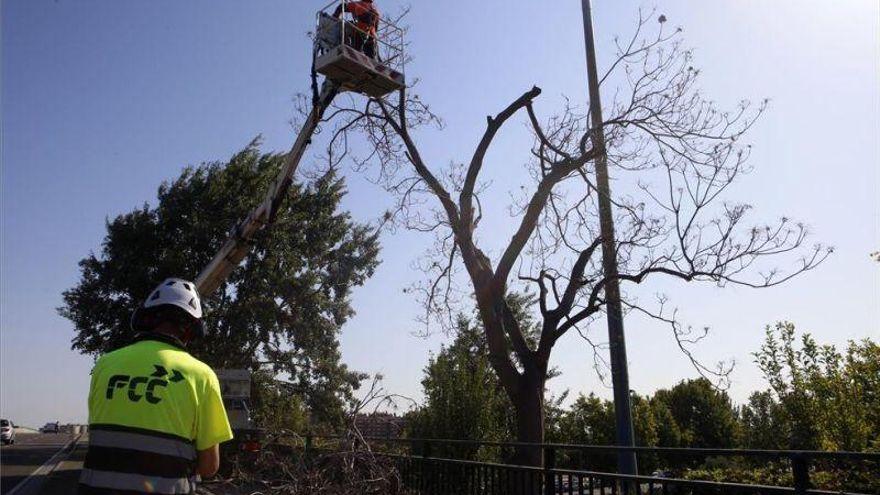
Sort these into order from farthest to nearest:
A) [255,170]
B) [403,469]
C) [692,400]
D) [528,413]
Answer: [692,400], [255,170], [528,413], [403,469]

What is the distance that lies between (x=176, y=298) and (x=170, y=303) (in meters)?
0.05

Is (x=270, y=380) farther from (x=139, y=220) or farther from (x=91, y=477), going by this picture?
(x=91, y=477)

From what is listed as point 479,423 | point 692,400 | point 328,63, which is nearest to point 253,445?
point 479,423

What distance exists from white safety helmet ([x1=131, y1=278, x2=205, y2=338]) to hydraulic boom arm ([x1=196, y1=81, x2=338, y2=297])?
31.8 ft

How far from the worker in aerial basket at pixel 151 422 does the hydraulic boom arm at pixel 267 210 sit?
1005cm

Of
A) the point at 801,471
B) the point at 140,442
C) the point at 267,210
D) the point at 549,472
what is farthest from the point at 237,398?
the point at 140,442

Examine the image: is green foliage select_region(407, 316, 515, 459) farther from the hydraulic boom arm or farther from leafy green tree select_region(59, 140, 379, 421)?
leafy green tree select_region(59, 140, 379, 421)

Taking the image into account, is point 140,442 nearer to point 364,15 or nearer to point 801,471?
point 801,471

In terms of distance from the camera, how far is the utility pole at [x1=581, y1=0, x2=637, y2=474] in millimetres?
8562

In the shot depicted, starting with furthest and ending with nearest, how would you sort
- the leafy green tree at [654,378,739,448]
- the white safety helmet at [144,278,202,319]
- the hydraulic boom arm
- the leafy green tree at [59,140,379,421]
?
the leafy green tree at [654,378,739,448] → the leafy green tree at [59,140,379,421] → the hydraulic boom arm → the white safety helmet at [144,278,202,319]

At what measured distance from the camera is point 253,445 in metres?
13.1

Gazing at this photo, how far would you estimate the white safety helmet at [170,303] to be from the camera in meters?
3.15

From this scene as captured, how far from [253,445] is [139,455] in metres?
10.9

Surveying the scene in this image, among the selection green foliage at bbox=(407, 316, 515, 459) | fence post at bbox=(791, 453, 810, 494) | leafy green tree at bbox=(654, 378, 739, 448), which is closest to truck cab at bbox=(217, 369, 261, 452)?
green foliage at bbox=(407, 316, 515, 459)
